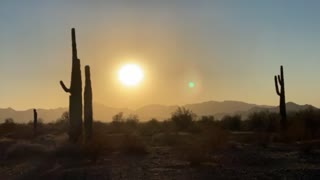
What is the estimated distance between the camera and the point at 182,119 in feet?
191

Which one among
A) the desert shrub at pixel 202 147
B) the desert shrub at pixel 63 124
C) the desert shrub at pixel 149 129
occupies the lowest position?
the desert shrub at pixel 202 147

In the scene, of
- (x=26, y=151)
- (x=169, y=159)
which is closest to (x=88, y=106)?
A: (x=26, y=151)

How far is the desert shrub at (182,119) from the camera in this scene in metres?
55.9

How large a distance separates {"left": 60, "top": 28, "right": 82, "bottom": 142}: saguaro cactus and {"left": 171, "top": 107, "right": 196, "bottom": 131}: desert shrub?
2003 centimetres

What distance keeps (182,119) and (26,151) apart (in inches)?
1029

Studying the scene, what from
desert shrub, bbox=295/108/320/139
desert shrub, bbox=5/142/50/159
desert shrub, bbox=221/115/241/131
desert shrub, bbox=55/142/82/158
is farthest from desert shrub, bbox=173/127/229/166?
desert shrub, bbox=221/115/241/131

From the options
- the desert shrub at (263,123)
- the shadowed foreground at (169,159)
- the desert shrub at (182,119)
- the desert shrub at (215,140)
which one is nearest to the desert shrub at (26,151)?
the shadowed foreground at (169,159)

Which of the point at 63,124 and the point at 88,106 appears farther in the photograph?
the point at 63,124

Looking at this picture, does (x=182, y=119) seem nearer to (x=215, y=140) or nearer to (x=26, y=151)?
(x=215, y=140)

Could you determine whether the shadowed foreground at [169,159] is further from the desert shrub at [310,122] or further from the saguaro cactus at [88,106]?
the saguaro cactus at [88,106]

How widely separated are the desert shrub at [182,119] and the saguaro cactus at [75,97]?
20.0 metres

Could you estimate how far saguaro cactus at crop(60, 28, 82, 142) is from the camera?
35000mm

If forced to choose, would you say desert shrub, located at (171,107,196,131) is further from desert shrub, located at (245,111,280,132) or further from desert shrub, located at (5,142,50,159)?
desert shrub, located at (5,142,50,159)

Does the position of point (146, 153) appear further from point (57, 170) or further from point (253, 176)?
point (253, 176)
